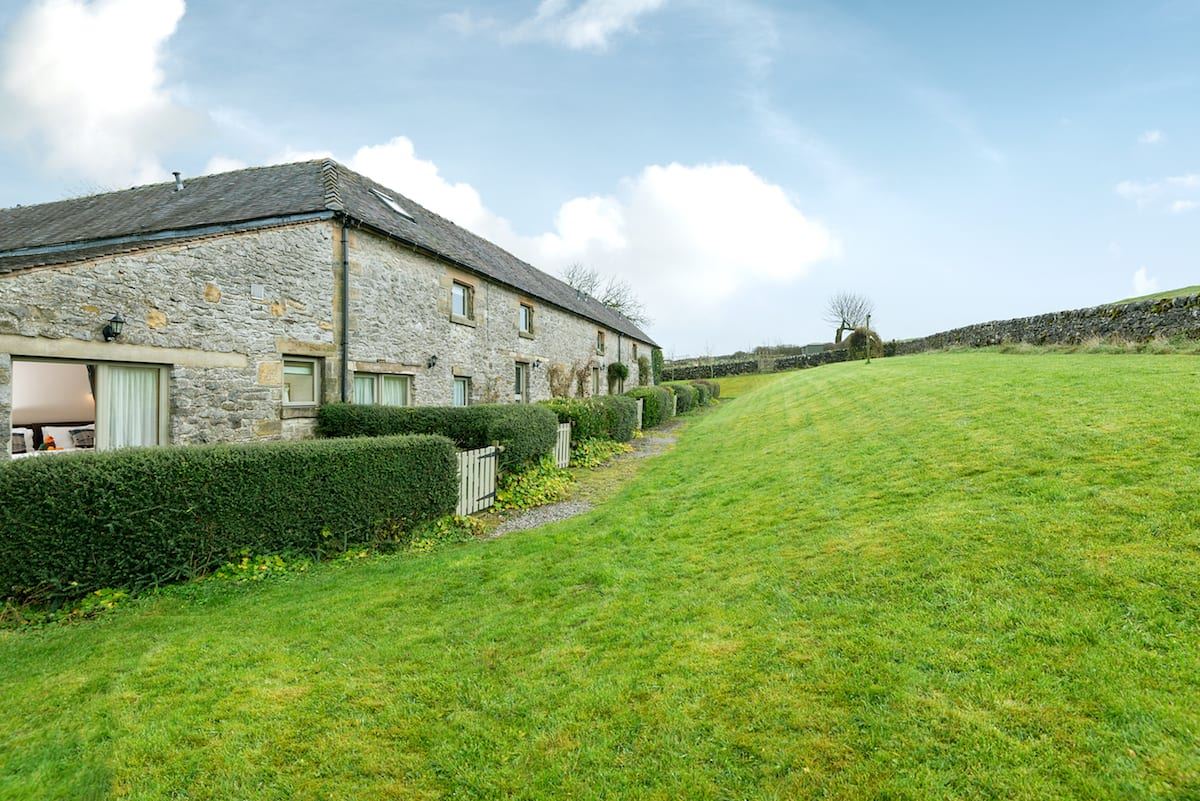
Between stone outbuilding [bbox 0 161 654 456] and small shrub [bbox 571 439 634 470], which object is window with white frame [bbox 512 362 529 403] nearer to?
stone outbuilding [bbox 0 161 654 456]

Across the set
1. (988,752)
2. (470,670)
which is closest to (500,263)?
(470,670)

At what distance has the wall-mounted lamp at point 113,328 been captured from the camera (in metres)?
7.79

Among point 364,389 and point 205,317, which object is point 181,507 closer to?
point 205,317

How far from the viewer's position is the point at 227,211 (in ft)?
36.7

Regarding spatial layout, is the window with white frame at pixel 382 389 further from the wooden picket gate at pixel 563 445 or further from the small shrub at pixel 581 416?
the wooden picket gate at pixel 563 445

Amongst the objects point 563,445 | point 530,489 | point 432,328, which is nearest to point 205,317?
point 432,328

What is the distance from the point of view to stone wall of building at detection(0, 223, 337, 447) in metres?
7.26

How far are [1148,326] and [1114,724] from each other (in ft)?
68.6

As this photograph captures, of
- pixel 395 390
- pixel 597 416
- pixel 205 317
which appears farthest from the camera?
pixel 597 416

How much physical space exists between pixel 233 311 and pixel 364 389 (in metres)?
3.31

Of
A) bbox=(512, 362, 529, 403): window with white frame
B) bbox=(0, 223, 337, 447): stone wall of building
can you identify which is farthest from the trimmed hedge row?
bbox=(0, 223, 337, 447): stone wall of building

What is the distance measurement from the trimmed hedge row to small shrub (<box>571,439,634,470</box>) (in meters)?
0.20

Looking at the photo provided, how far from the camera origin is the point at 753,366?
48.2 m

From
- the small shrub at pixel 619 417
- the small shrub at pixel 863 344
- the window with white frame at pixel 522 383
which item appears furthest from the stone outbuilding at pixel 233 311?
the small shrub at pixel 863 344
